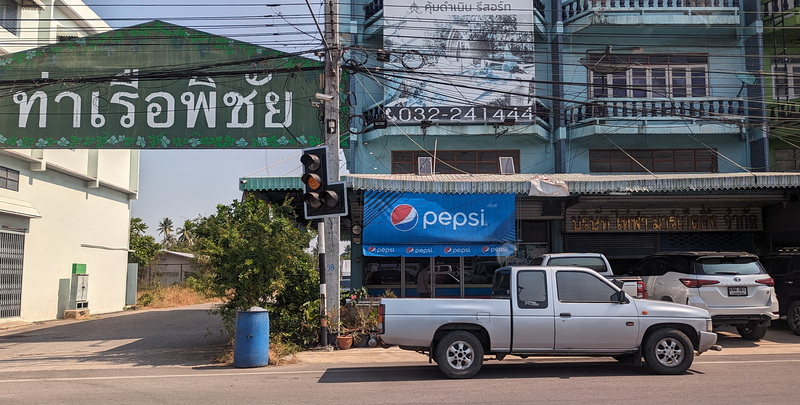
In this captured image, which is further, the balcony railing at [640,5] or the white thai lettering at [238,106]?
the balcony railing at [640,5]

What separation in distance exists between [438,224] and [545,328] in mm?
7577

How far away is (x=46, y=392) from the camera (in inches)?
364

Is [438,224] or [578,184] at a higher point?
[578,184]

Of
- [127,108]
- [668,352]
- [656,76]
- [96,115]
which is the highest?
[656,76]

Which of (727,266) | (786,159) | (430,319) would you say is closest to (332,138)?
(430,319)

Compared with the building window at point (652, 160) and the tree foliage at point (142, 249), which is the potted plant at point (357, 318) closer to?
the building window at point (652, 160)

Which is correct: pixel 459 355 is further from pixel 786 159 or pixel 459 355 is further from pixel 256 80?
pixel 786 159

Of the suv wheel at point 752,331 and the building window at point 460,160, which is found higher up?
the building window at point 460,160

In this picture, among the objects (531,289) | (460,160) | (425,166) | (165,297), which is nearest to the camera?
(531,289)

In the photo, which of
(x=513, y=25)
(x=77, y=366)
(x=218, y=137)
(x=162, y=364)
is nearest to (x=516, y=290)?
(x=162, y=364)

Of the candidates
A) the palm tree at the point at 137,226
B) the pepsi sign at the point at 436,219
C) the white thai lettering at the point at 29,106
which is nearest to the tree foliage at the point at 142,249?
the palm tree at the point at 137,226

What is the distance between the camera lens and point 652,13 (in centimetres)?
2078

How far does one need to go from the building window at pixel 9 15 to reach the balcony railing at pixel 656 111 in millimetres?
19972

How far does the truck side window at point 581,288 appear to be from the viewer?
380 inches
